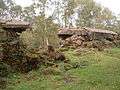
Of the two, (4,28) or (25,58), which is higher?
(4,28)

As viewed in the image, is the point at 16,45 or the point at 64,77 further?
the point at 16,45

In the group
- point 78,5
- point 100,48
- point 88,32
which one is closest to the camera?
point 100,48

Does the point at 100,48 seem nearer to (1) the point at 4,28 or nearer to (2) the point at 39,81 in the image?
(1) the point at 4,28

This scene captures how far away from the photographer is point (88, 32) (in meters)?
42.8

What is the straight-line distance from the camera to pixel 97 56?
31359 mm

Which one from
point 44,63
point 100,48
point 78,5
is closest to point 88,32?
point 100,48

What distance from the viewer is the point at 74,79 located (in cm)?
2027

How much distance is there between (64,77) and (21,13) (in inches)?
2001

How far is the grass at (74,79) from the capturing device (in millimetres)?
17886

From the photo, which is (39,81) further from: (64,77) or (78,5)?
(78,5)

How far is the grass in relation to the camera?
17.9m

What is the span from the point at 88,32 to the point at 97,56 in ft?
38.8

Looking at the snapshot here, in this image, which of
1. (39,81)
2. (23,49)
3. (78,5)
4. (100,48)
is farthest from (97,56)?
(78,5)

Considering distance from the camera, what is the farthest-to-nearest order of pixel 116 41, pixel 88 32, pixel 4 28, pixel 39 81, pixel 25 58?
pixel 116 41 → pixel 88 32 → pixel 4 28 → pixel 25 58 → pixel 39 81
